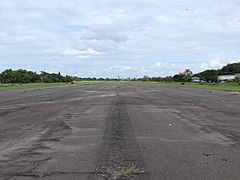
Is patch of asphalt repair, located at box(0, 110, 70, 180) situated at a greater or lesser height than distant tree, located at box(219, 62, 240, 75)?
lesser

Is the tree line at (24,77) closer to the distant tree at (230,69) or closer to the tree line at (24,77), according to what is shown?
the tree line at (24,77)

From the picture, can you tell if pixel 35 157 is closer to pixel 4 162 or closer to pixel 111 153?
pixel 4 162

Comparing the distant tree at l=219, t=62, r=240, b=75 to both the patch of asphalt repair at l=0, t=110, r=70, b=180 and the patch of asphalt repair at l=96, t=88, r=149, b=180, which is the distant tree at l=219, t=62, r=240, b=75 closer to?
the patch of asphalt repair at l=96, t=88, r=149, b=180

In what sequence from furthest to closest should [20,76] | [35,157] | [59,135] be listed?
Answer: [20,76] → [59,135] → [35,157]

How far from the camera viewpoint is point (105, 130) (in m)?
11.9

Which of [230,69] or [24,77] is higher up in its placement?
[230,69]

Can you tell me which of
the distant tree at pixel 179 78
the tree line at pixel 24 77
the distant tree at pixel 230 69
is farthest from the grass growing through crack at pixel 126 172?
the distant tree at pixel 230 69

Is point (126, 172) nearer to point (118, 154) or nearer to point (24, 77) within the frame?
point (118, 154)

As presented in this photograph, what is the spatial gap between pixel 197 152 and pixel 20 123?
28.4 ft

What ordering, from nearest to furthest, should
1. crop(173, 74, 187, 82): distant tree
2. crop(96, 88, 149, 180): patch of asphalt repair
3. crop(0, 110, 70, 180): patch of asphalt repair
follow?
crop(96, 88, 149, 180): patch of asphalt repair < crop(0, 110, 70, 180): patch of asphalt repair < crop(173, 74, 187, 82): distant tree

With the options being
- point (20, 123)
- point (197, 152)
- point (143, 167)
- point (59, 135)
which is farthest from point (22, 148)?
point (20, 123)

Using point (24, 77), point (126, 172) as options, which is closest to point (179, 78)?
point (24, 77)

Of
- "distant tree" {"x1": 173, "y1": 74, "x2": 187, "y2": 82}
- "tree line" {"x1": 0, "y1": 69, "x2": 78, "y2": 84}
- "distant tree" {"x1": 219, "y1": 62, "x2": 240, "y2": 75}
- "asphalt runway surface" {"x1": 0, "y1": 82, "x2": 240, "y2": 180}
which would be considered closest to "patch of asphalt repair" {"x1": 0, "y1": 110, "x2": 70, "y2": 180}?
"asphalt runway surface" {"x1": 0, "y1": 82, "x2": 240, "y2": 180}

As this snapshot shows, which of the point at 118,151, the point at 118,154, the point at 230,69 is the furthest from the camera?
the point at 230,69
